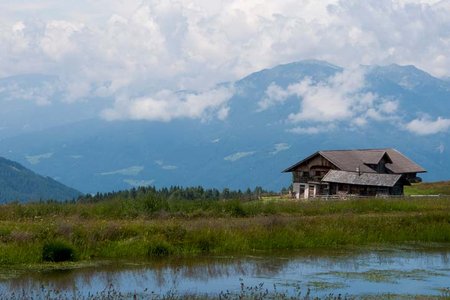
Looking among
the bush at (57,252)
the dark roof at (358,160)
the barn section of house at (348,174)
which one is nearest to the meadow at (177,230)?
the bush at (57,252)

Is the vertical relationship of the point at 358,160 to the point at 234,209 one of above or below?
above

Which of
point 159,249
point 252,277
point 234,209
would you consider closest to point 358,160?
point 234,209

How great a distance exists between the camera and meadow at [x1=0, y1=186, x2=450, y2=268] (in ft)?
96.2

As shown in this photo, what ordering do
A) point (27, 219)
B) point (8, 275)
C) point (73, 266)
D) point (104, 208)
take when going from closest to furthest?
1. point (8, 275)
2. point (73, 266)
3. point (27, 219)
4. point (104, 208)

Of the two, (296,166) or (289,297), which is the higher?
(296,166)

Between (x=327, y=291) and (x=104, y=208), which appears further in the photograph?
(x=104, y=208)

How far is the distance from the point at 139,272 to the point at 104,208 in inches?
582

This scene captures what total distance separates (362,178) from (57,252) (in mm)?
Result: 56046

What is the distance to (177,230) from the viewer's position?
32344 mm

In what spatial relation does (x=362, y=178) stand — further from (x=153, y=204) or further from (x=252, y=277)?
(x=252, y=277)

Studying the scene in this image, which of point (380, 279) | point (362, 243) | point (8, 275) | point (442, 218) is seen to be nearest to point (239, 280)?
point (380, 279)

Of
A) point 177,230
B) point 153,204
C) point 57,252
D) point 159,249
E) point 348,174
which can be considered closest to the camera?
point 57,252

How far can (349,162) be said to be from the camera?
292 ft

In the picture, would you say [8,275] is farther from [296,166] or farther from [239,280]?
[296,166]
